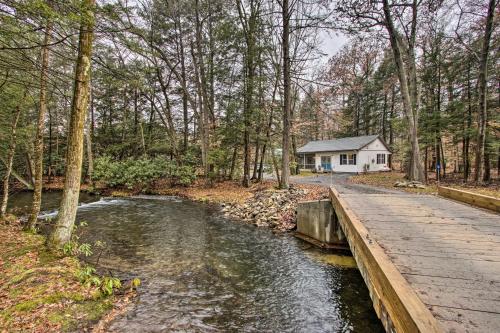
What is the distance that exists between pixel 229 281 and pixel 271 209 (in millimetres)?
5469

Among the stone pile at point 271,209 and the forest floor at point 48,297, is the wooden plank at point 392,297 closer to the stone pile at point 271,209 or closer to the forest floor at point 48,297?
the forest floor at point 48,297

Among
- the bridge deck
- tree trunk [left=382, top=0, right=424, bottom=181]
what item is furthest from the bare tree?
the bridge deck

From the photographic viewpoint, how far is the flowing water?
381cm

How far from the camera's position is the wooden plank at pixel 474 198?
16.8 ft

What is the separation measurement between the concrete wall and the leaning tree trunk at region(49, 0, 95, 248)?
6.14 meters

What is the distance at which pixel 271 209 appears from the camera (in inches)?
409

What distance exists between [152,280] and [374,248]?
13.9 ft

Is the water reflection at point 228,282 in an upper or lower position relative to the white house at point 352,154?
lower

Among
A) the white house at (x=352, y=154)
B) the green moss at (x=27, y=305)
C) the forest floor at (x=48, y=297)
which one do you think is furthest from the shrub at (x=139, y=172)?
the white house at (x=352, y=154)

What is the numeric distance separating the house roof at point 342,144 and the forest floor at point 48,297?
82.2 feet

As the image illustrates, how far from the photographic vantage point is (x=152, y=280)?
5.02 m

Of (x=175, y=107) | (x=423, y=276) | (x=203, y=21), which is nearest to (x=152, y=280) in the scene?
(x=423, y=276)

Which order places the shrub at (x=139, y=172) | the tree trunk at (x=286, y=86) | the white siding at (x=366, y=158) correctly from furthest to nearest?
the white siding at (x=366, y=158)
the shrub at (x=139, y=172)
the tree trunk at (x=286, y=86)

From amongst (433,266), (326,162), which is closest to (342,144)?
(326,162)
